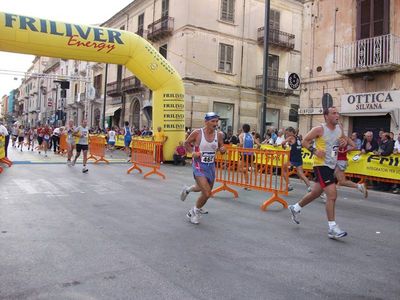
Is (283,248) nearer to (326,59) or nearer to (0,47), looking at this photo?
(0,47)

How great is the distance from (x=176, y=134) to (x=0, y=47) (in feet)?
23.5

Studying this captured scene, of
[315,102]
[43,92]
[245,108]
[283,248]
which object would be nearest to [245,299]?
[283,248]

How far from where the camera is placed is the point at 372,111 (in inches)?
619

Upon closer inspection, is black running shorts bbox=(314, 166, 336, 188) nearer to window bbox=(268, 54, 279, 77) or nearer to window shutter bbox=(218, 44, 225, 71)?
window shutter bbox=(218, 44, 225, 71)

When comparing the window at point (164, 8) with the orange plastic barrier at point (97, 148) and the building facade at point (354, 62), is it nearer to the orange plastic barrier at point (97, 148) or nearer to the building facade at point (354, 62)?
the building facade at point (354, 62)

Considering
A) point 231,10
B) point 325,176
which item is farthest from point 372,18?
point 231,10

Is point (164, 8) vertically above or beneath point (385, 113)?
above

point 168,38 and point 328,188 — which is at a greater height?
point 168,38

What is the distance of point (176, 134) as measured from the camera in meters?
17.1

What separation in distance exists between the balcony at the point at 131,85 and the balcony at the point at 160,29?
3.58 m

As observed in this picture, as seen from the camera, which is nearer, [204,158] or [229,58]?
[204,158]

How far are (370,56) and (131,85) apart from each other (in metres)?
20.9

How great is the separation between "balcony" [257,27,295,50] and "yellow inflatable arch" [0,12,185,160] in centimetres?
1481

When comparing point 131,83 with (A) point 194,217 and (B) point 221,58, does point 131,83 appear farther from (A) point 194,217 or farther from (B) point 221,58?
(A) point 194,217
